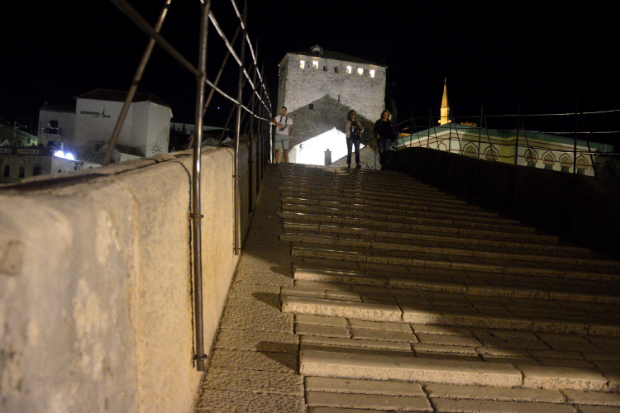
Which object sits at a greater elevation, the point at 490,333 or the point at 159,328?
the point at 159,328

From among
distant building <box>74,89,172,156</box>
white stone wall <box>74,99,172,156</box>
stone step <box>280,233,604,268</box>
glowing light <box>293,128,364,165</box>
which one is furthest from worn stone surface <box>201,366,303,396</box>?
white stone wall <box>74,99,172,156</box>

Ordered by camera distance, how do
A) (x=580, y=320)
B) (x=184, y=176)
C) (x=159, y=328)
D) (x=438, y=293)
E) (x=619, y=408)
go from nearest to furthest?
(x=159, y=328)
(x=184, y=176)
(x=619, y=408)
(x=580, y=320)
(x=438, y=293)

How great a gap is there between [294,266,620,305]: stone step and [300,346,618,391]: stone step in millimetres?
1239

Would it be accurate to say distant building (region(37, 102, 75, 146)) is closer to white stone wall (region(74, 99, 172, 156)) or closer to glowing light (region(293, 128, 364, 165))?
white stone wall (region(74, 99, 172, 156))

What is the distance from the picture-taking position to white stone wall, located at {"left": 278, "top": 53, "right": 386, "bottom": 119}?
49375 millimetres

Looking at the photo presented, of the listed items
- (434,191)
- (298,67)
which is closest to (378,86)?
(298,67)

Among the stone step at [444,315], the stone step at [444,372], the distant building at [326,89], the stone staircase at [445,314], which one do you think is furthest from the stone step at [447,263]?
the distant building at [326,89]

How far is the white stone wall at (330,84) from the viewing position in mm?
49375

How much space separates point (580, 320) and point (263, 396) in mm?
2810

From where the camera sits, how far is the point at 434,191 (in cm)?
947

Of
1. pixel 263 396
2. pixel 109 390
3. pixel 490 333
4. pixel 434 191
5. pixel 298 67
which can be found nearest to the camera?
pixel 109 390

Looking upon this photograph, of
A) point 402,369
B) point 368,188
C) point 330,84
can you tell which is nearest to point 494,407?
point 402,369

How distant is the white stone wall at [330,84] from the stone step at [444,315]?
45317 mm

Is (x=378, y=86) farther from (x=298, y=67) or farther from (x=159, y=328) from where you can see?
(x=159, y=328)
